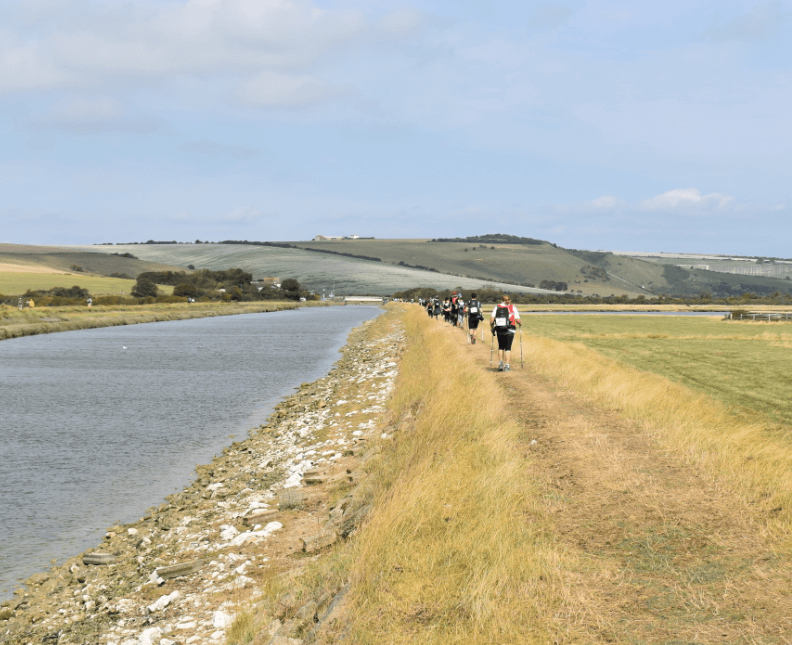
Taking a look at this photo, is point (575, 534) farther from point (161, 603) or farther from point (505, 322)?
point (505, 322)

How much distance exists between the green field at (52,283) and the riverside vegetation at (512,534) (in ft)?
409

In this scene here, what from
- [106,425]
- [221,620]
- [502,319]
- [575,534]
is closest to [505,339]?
[502,319]

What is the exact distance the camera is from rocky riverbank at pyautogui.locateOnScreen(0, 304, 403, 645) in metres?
8.72

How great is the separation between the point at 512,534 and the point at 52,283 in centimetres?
14546

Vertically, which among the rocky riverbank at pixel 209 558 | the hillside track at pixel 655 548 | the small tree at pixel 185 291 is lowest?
the small tree at pixel 185 291

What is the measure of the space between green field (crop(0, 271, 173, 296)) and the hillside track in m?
129

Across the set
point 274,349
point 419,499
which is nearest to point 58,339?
point 274,349

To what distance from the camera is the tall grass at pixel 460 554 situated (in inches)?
253

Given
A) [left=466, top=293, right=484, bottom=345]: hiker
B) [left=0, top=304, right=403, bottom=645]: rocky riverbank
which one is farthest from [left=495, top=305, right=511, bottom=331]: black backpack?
[left=466, top=293, right=484, bottom=345]: hiker

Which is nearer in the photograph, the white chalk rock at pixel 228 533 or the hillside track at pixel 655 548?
the hillside track at pixel 655 548

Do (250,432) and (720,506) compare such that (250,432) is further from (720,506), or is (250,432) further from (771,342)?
(771,342)

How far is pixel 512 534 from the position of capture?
8289 mm

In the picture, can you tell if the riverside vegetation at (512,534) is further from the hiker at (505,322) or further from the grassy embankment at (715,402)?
the hiker at (505,322)

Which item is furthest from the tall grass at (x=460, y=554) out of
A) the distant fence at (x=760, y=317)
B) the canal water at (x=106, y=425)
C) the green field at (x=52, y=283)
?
the green field at (x=52, y=283)
